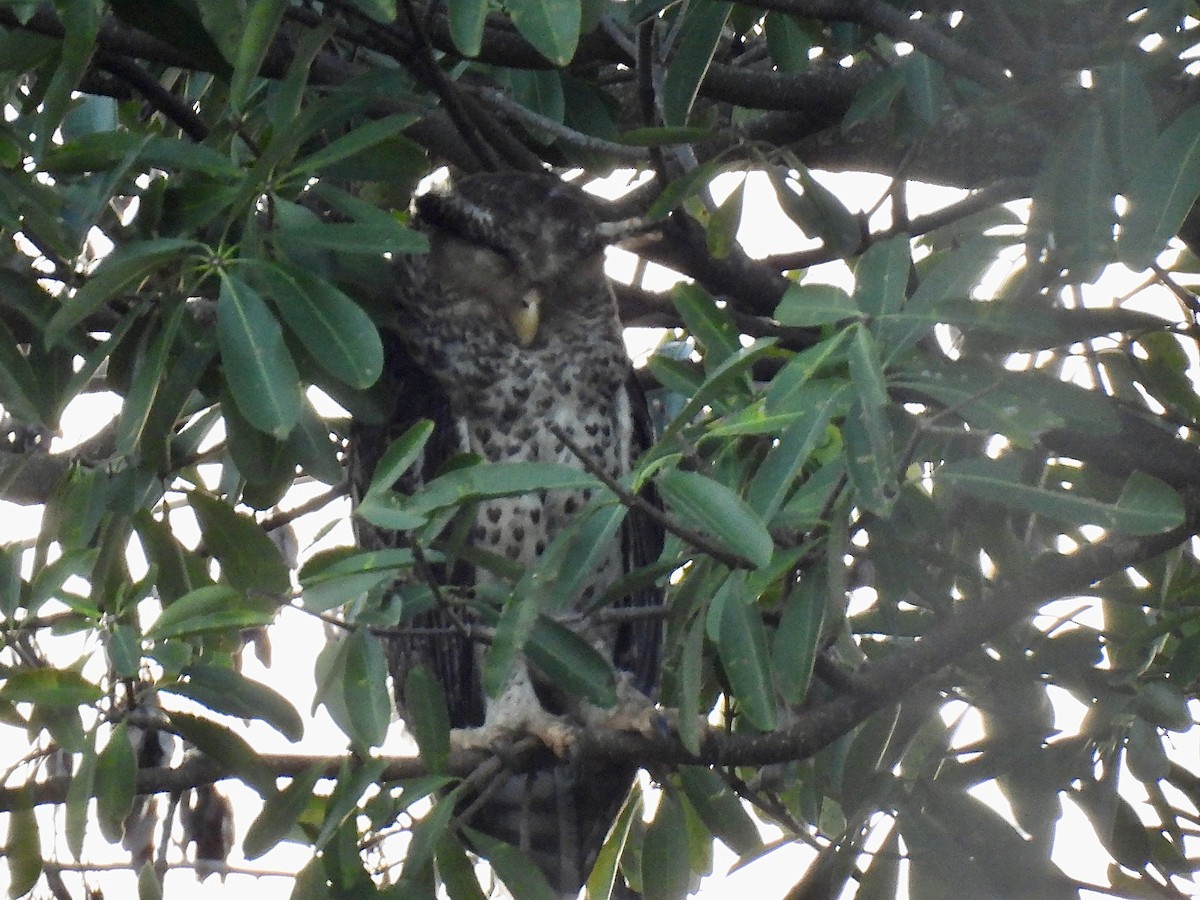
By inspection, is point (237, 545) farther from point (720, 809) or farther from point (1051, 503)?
point (1051, 503)

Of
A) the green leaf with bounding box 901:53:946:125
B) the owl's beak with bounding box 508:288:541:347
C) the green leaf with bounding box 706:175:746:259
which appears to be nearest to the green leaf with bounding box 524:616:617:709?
the green leaf with bounding box 706:175:746:259

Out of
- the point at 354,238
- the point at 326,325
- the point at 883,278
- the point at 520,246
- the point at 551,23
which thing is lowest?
the point at 883,278

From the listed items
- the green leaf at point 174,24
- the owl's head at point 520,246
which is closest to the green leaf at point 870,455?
the green leaf at point 174,24

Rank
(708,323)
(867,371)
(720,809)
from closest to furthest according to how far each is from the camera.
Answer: (867,371) < (708,323) < (720,809)

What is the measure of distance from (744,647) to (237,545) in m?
0.86

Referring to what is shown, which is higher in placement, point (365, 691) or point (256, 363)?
point (256, 363)

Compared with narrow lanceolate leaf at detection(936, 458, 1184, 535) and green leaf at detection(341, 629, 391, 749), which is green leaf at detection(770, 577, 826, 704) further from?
green leaf at detection(341, 629, 391, 749)

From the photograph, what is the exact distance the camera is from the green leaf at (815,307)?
5.34 feet

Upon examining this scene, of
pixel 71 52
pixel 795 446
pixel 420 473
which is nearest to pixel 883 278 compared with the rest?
pixel 795 446

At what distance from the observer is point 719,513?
1.64 metres

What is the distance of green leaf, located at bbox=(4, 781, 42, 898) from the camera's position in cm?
216

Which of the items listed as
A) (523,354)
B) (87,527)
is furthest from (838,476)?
(523,354)

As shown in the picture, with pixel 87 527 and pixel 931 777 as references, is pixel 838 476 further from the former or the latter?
pixel 87 527

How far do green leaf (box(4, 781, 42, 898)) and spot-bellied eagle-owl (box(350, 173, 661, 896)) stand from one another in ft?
3.57
